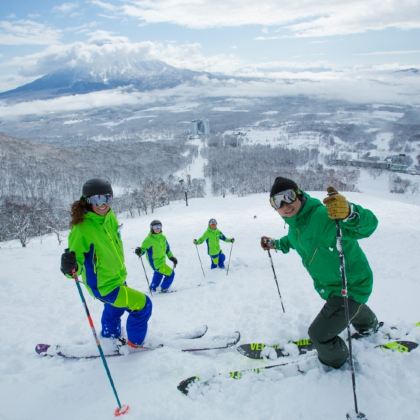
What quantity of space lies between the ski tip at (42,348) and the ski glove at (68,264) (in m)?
1.89

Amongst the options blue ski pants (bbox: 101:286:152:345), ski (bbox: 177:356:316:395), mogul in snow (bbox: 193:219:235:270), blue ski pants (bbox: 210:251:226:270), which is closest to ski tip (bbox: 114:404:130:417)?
ski (bbox: 177:356:316:395)

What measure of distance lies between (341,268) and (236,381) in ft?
5.94

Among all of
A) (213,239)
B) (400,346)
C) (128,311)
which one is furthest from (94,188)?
(213,239)

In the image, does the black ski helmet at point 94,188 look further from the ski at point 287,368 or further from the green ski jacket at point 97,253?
the ski at point 287,368

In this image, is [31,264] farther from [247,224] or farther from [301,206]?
[247,224]

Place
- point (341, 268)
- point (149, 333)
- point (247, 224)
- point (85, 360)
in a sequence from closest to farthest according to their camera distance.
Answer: point (341, 268) < point (85, 360) < point (149, 333) < point (247, 224)

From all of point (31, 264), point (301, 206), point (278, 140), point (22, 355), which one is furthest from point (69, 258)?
point (278, 140)

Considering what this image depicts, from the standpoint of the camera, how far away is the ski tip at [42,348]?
190 inches

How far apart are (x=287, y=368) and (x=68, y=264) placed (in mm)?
2919

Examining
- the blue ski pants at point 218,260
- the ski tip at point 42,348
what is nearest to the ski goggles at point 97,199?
the ski tip at point 42,348

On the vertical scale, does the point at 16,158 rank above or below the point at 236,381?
below

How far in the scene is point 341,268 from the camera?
3451 mm

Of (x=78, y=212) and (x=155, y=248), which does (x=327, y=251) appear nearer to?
(x=78, y=212)

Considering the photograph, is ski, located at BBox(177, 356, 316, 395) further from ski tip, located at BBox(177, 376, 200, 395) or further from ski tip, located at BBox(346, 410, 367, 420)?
ski tip, located at BBox(346, 410, 367, 420)
